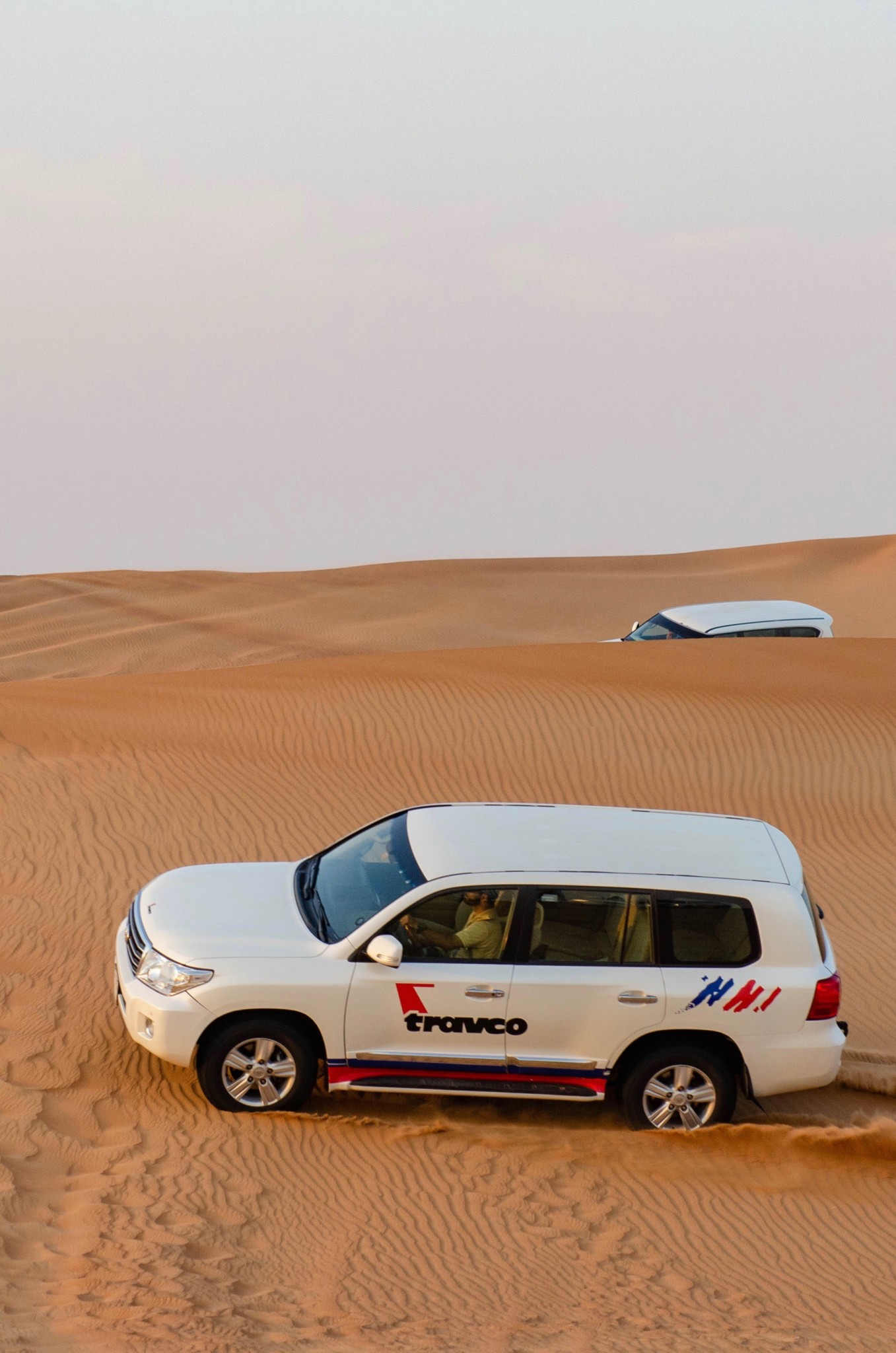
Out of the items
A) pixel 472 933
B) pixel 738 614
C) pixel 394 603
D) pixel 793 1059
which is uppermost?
pixel 394 603

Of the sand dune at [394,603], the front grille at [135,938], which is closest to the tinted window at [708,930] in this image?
the front grille at [135,938]

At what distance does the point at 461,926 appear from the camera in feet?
22.9

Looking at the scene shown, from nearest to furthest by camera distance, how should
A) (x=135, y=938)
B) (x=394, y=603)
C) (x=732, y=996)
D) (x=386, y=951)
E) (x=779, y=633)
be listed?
(x=386, y=951) → (x=732, y=996) → (x=135, y=938) → (x=779, y=633) → (x=394, y=603)

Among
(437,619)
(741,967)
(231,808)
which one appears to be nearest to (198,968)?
(741,967)

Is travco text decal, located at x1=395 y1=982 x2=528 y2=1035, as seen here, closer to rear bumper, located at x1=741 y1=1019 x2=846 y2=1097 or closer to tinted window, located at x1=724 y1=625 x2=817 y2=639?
rear bumper, located at x1=741 y1=1019 x2=846 y2=1097

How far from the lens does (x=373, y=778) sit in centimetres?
1420

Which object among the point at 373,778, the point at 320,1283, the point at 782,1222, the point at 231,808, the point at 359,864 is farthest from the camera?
the point at 373,778

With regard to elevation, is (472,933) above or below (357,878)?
below

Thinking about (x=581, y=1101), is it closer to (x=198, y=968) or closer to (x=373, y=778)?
(x=198, y=968)

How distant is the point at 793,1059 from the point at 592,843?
1.54 metres

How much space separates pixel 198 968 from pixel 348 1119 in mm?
1141

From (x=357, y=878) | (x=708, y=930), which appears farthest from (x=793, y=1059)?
(x=357, y=878)

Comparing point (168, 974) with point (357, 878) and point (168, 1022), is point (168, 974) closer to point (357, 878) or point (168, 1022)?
point (168, 1022)

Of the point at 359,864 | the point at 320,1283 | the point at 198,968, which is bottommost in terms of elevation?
the point at 320,1283
